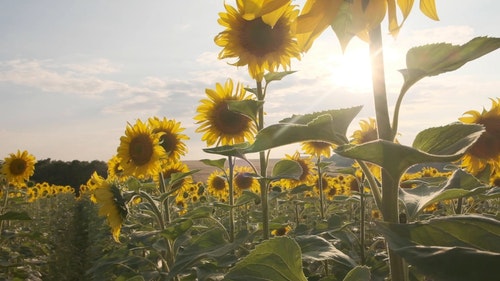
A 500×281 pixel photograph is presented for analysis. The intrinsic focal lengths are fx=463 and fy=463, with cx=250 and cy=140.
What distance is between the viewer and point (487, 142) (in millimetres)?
3168

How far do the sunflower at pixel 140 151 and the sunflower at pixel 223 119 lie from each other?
1.51 ft

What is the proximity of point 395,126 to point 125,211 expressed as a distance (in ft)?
8.40

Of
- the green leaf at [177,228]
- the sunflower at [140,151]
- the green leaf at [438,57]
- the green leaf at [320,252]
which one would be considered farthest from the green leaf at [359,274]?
the sunflower at [140,151]

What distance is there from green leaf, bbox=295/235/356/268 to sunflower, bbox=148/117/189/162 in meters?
2.73

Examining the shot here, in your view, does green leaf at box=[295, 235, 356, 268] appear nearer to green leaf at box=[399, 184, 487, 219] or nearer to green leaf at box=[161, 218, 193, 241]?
green leaf at box=[399, 184, 487, 219]

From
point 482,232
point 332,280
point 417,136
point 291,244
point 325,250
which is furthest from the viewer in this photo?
point 332,280

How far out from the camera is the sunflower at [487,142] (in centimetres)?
317

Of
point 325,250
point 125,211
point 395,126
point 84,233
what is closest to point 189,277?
point 125,211

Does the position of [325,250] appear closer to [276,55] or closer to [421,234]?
[421,234]

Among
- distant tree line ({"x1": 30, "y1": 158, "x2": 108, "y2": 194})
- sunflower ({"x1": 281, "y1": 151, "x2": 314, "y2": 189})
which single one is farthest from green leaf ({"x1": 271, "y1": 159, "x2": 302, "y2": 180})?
distant tree line ({"x1": 30, "y1": 158, "x2": 108, "y2": 194})

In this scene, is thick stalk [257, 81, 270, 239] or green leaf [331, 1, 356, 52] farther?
thick stalk [257, 81, 270, 239]

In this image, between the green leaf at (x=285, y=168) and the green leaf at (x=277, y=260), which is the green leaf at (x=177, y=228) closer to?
the green leaf at (x=285, y=168)

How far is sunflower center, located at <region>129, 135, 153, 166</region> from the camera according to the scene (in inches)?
158

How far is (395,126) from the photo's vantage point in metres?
1.10
